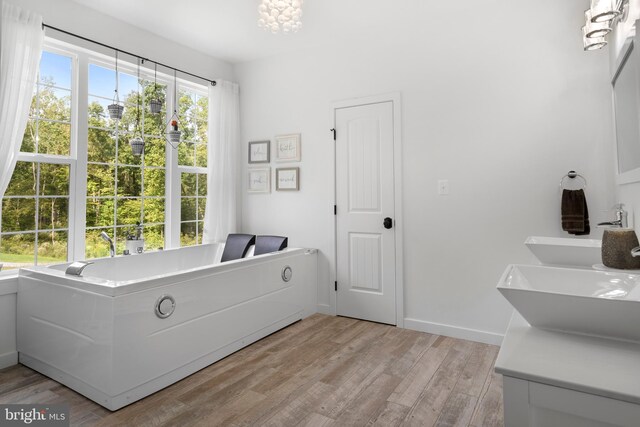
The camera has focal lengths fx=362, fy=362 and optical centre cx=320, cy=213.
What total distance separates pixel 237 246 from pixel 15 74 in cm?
213

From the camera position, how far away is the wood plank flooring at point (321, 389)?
1846 millimetres

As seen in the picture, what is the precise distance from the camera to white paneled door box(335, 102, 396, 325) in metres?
3.23

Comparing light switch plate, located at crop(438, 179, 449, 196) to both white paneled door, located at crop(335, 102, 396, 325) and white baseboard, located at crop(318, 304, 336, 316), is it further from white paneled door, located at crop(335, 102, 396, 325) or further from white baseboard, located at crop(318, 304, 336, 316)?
white baseboard, located at crop(318, 304, 336, 316)

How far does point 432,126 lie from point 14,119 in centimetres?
305

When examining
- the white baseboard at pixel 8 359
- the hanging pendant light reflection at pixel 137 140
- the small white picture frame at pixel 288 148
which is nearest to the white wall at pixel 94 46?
the white baseboard at pixel 8 359

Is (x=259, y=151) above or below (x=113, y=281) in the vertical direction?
above

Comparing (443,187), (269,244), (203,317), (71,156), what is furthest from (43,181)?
(443,187)

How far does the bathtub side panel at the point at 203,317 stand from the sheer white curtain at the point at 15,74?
4.46 ft

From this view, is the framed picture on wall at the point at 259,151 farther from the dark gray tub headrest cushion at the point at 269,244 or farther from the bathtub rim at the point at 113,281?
the bathtub rim at the point at 113,281

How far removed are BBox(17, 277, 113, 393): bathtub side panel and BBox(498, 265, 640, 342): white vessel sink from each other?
193 cm

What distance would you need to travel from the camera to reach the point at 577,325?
0.95 meters

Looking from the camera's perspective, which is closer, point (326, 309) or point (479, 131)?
point (479, 131)

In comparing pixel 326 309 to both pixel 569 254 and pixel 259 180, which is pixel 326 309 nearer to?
pixel 259 180

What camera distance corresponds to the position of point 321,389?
2131mm
